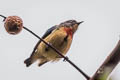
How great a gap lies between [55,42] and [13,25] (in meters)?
4.04

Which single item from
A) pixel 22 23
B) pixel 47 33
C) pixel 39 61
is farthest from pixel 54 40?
pixel 22 23

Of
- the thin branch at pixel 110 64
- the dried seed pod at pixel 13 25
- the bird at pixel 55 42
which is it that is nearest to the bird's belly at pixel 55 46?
the bird at pixel 55 42

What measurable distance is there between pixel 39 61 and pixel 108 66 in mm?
5864

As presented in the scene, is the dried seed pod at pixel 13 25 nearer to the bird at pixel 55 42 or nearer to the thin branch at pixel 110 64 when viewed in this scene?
the thin branch at pixel 110 64

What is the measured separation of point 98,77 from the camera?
28.9 inches

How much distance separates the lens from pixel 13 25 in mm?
1385

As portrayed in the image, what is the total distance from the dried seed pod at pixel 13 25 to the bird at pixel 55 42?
383 cm

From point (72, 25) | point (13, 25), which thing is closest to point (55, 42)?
point (72, 25)

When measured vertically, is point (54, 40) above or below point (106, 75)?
below

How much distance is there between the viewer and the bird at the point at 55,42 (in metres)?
5.43

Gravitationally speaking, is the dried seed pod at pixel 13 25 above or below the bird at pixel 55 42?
above

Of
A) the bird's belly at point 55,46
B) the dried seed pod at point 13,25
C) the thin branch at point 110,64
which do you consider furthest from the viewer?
the bird's belly at point 55,46

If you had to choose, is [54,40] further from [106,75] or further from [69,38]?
[106,75]

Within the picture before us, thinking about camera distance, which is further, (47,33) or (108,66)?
(47,33)
